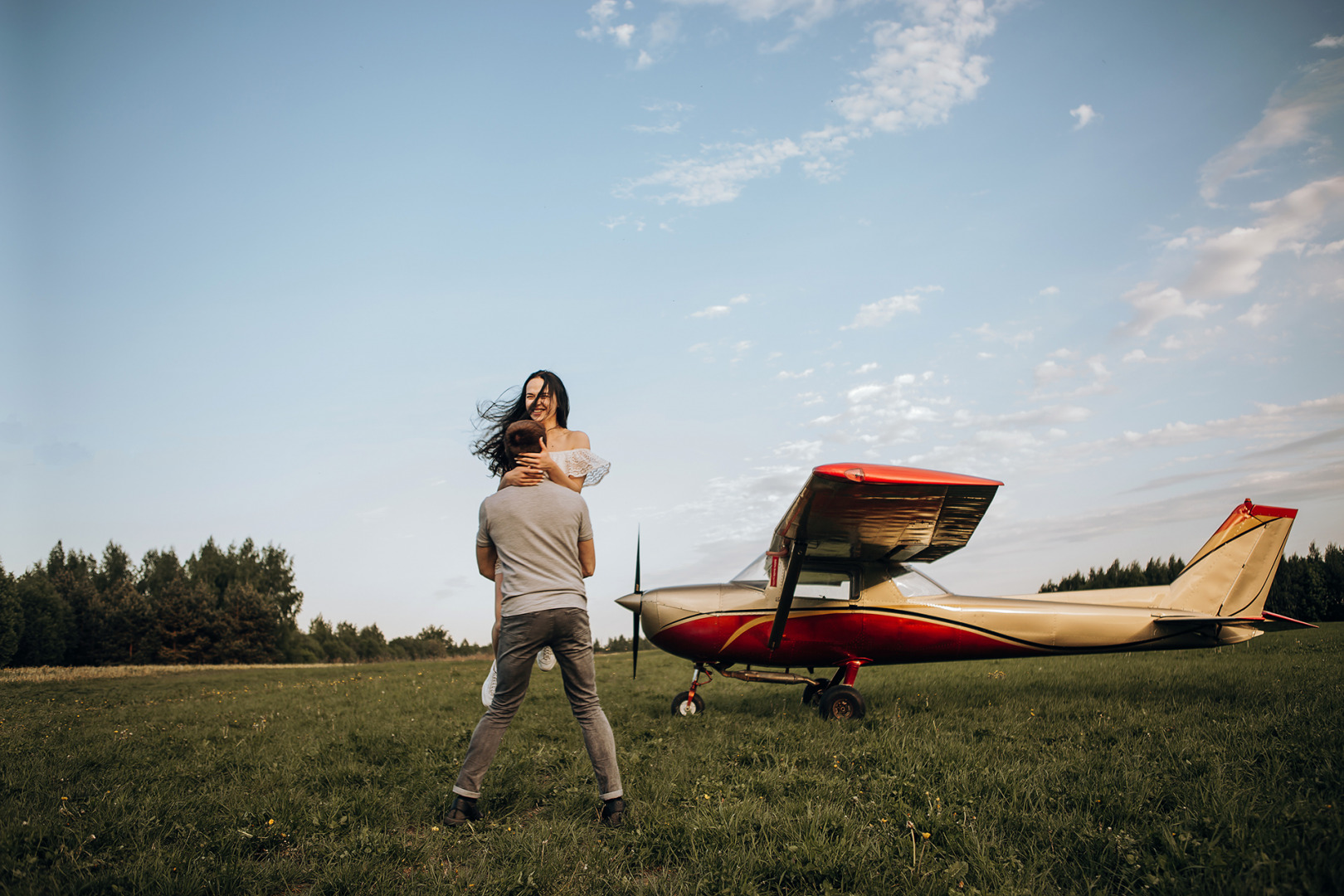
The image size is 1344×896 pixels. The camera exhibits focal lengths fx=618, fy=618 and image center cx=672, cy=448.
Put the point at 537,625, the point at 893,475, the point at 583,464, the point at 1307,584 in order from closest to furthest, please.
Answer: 1. the point at 537,625
2. the point at 583,464
3. the point at 893,475
4. the point at 1307,584

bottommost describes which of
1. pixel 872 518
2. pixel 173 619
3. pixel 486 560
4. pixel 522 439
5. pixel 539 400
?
pixel 173 619

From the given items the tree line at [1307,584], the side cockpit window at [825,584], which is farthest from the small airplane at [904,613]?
the tree line at [1307,584]

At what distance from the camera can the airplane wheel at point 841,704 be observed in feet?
21.2

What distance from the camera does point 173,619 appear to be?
44688mm

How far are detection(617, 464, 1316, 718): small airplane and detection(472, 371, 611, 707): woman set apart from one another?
3.44 m

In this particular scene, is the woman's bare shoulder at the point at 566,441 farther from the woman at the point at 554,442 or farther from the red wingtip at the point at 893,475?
the red wingtip at the point at 893,475

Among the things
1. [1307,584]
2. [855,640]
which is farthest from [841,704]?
[1307,584]

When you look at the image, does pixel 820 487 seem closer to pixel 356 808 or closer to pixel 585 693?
pixel 585 693

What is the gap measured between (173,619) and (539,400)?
55.3m

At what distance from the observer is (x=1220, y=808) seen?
279 cm

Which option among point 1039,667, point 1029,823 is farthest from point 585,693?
point 1039,667

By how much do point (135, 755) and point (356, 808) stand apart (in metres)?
2.74

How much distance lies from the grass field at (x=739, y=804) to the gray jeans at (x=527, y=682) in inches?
10.9

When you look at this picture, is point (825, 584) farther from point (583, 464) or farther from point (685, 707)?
point (583, 464)
